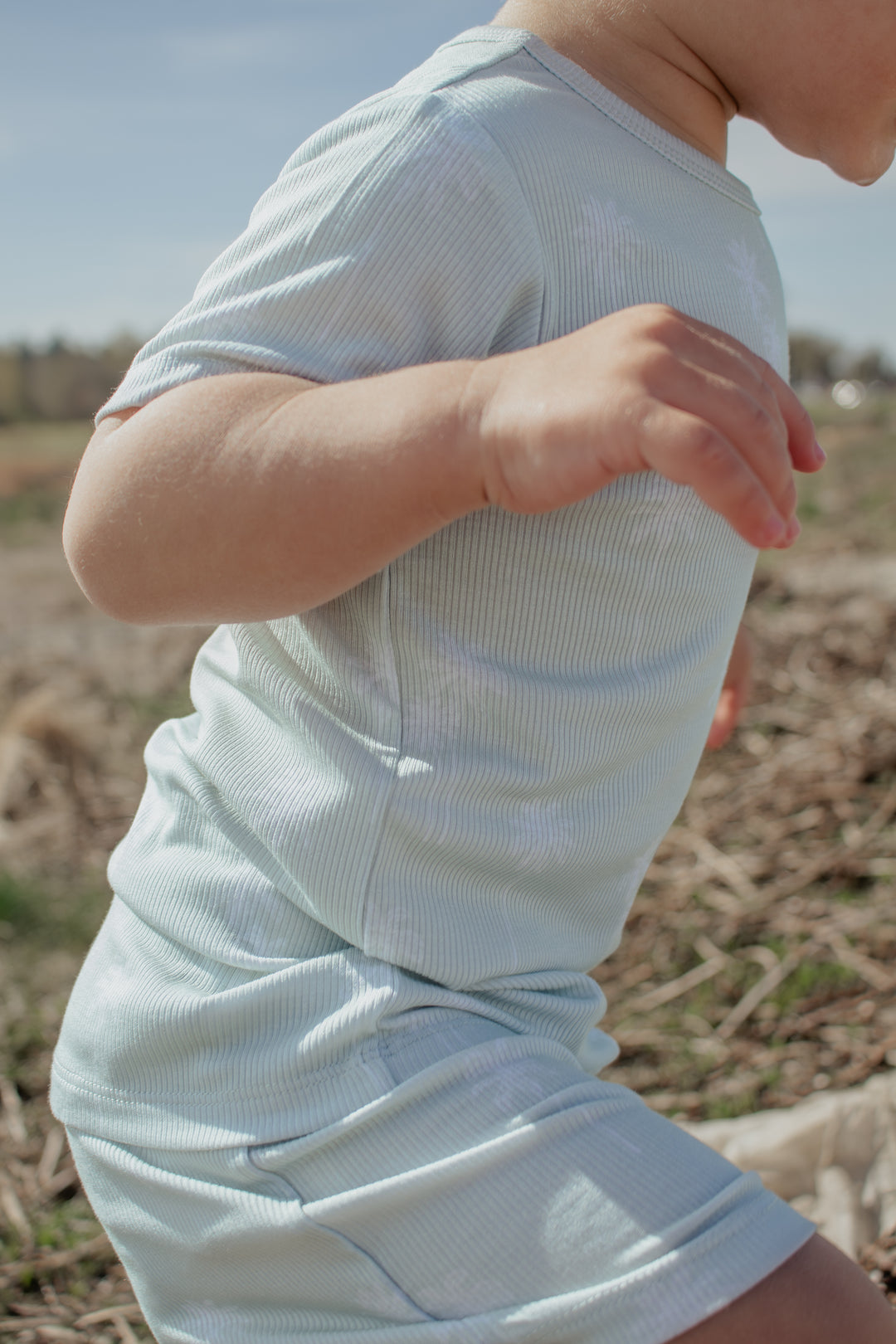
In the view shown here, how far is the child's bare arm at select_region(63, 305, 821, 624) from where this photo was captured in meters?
0.76

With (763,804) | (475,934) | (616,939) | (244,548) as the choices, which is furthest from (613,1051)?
(763,804)

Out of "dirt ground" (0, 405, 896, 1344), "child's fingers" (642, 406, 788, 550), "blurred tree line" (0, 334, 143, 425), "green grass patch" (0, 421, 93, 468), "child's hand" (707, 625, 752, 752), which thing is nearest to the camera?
"child's fingers" (642, 406, 788, 550)

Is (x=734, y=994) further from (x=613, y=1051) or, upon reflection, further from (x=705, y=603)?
(x=705, y=603)

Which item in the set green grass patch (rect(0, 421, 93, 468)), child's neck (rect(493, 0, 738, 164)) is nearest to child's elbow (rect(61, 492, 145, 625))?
child's neck (rect(493, 0, 738, 164))

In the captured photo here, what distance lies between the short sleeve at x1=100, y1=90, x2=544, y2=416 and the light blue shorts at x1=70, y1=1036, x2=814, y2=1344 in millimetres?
561

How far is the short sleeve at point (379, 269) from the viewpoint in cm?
95

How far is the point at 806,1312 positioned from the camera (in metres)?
0.90

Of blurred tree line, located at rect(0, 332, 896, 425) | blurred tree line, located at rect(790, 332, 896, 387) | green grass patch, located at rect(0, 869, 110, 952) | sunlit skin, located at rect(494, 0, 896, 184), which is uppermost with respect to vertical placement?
sunlit skin, located at rect(494, 0, 896, 184)

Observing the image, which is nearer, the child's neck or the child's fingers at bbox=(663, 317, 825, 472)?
the child's fingers at bbox=(663, 317, 825, 472)

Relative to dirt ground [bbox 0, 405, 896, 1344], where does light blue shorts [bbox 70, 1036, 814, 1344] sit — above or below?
above

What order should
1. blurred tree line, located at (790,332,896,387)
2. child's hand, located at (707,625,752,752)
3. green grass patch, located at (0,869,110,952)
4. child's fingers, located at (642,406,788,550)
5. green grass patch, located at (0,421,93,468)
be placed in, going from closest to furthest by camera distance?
child's fingers, located at (642,406,788,550)
child's hand, located at (707,625,752,752)
green grass patch, located at (0,869,110,952)
green grass patch, located at (0,421,93,468)
blurred tree line, located at (790,332,896,387)

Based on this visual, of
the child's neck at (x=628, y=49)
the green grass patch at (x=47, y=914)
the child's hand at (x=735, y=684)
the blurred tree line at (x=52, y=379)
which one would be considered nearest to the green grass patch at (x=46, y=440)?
the blurred tree line at (x=52, y=379)

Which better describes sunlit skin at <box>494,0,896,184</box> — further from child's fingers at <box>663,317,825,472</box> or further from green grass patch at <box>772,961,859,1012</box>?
green grass patch at <box>772,961,859,1012</box>

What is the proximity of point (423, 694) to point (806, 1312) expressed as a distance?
55 centimetres
